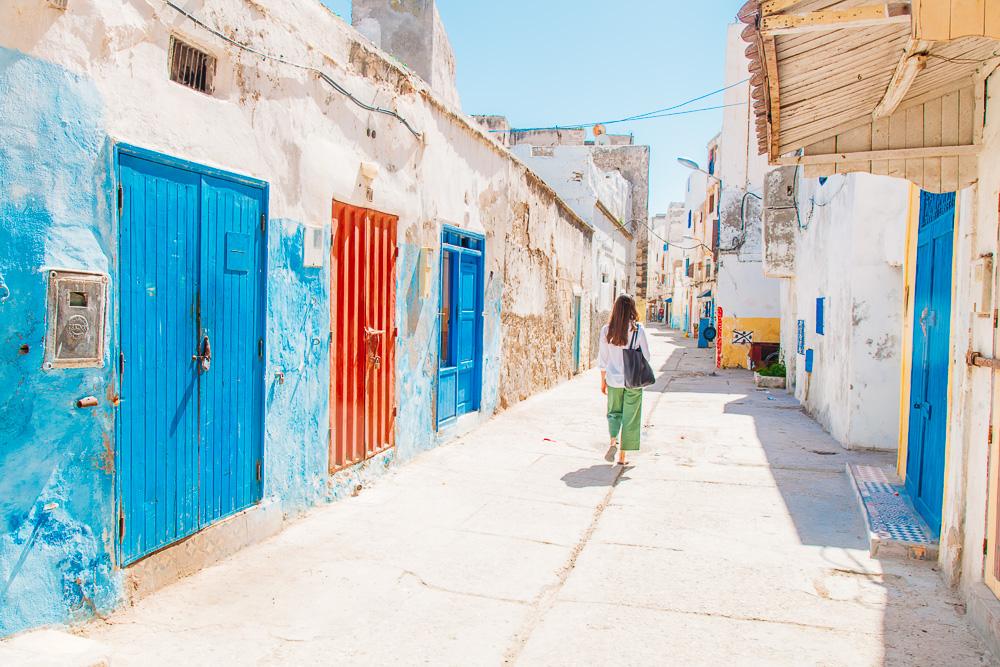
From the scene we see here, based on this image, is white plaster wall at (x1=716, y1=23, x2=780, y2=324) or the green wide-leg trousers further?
white plaster wall at (x1=716, y1=23, x2=780, y2=324)

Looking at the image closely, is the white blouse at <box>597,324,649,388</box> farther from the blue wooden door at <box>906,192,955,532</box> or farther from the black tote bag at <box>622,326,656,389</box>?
the blue wooden door at <box>906,192,955,532</box>

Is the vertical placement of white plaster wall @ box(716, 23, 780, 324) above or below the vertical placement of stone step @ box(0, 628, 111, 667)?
above

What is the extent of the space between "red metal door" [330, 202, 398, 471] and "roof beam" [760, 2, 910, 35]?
3.57 metres

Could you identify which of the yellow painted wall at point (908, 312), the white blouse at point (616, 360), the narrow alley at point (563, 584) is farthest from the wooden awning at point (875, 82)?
the white blouse at point (616, 360)

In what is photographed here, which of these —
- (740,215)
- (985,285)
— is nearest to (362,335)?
(985,285)

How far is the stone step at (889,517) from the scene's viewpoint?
185 inches

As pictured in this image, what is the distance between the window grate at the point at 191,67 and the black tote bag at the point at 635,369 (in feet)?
14.7

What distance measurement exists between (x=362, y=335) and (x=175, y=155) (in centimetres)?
252

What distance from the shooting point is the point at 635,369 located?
7152 millimetres

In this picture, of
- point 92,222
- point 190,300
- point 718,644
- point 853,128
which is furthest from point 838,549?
point 92,222

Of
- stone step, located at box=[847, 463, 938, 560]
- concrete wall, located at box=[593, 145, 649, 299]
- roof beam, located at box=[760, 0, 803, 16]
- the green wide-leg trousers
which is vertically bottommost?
stone step, located at box=[847, 463, 938, 560]

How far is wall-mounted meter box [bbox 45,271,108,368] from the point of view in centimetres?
322

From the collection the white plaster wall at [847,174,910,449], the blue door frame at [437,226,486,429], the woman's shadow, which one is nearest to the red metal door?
the blue door frame at [437,226,486,429]

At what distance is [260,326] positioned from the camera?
4762 mm
